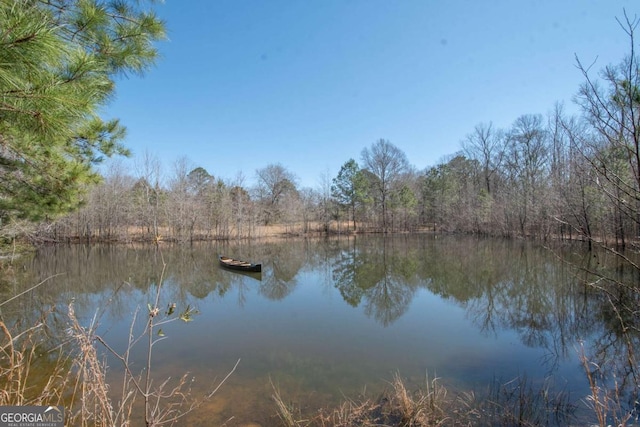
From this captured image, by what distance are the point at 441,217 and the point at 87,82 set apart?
42122 millimetres

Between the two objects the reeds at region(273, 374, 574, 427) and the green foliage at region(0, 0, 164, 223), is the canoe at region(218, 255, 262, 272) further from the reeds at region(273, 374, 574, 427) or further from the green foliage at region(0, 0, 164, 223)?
the reeds at region(273, 374, 574, 427)

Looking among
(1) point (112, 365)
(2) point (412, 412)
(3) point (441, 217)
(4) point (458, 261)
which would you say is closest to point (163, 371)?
(1) point (112, 365)

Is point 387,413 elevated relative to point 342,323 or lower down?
elevated

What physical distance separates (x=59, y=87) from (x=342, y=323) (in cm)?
804

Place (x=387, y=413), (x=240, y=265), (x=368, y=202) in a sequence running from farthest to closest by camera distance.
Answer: (x=368, y=202) < (x=240, y=265) < (x=387, y=413)

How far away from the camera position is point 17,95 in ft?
6.32

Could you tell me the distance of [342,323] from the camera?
8.55 metres

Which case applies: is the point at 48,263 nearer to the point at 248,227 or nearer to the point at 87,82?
the point at 248,227

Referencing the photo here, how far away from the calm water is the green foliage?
3.93 ft

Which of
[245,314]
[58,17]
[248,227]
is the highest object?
[58,17]

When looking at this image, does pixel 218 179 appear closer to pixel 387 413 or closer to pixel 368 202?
pixel 368 202

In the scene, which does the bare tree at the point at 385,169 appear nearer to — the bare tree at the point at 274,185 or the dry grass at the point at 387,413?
the bare tree at the point at 274,185

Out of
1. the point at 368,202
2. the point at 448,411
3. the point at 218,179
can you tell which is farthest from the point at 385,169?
the point at 448,411

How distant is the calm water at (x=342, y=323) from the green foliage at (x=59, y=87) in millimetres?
1198
